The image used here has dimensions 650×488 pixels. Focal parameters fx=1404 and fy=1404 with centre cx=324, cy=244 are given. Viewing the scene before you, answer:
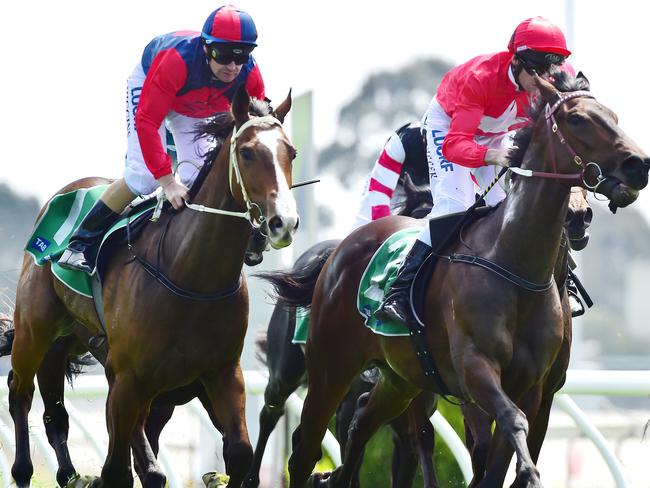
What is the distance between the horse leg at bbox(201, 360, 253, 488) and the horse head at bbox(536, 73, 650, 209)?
157 centimetres

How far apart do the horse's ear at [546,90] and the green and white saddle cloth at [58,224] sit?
2.35 m

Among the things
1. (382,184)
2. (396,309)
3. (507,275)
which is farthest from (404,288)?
(382,184)

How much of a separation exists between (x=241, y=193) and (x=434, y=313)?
3.31 ft

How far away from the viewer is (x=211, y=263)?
19.0ft

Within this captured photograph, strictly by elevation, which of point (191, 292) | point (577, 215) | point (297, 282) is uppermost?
point (577, 215)

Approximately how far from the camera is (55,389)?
294 inches

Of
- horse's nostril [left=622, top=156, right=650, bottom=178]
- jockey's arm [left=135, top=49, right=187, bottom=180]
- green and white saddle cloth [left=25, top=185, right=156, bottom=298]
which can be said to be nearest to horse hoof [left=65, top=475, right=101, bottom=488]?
green and white saddle cloth [left=25, top=185, right=156, bottom=298]

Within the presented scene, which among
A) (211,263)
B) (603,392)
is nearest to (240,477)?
(211,263)

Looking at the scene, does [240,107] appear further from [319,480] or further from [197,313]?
[319,480]

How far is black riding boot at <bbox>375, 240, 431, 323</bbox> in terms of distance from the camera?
5.98 m

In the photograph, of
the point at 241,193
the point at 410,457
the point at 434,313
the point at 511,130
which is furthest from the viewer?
the point at 410,457

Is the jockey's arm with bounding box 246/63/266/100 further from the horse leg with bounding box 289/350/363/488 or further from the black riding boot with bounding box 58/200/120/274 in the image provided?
the horse leg with bounding box 289/350/363/488

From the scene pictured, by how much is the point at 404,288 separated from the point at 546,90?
1.07m

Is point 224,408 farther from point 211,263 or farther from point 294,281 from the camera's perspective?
point 294,281
